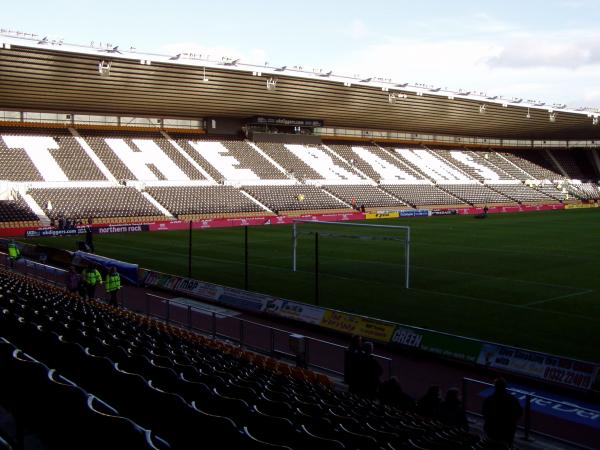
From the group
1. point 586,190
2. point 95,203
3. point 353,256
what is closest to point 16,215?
point 95,203

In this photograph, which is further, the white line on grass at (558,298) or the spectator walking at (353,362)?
the white line on grass at (558,298)

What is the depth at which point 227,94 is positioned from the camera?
180ft

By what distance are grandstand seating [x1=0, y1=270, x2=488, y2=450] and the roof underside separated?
127ft

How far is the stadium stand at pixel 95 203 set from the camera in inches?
1855

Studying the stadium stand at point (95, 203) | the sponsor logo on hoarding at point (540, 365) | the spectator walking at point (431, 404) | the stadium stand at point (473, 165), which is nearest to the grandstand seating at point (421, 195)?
the stadium stand at point (473, 165)

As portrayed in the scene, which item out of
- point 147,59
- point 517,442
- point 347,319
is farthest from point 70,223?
A: point 517,442

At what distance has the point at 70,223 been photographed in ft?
144

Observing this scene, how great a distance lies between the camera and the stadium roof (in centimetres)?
4431

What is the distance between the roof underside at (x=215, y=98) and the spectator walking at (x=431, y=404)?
40257 mm

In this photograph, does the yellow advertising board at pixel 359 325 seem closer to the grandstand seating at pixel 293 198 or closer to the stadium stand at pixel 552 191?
the grandstand seating at pixel 293 198

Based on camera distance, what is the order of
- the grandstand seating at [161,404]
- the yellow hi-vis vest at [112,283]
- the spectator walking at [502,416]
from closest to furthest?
the grandstand seating at [161,404] → the spectator walking at [502,416] → the yellow hi-vis vest at [112,283]

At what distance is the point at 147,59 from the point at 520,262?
3086cm

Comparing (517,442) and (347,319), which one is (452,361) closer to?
(347,319)

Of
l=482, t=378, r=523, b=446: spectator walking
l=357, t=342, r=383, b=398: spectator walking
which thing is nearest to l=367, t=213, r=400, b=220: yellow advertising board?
l=357, t=342, r=383, b=398: spectator walking
